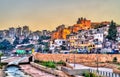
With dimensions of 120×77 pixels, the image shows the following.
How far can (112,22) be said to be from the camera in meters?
104

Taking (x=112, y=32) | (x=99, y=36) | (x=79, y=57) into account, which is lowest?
(x=79, y=57)

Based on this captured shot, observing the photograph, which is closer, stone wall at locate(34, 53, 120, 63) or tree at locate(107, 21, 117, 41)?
stone wall at locate(34, 53, 120, 63)

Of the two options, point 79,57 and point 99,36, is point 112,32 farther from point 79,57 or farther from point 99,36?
point 79,57

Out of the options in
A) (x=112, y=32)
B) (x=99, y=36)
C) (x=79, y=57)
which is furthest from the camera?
(x=99, y=36)

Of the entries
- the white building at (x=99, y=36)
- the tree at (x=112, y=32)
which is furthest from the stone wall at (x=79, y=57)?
the white building at (x=99, y=36)

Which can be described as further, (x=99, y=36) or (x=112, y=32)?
(x=99, y=36)

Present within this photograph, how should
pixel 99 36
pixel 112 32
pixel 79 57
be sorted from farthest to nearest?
1. pixel 99 36
2. pixel 112 32
3. pixel 79 57

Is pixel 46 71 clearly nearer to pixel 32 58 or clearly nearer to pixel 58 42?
pixel 32 58

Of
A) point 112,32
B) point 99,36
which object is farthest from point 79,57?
point 99,36

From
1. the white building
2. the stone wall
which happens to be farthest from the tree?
the stone wall

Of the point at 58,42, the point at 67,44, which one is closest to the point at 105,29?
the point at 67,44

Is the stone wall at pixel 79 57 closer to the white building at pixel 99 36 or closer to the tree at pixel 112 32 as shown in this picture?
the tree at pixel 112 32

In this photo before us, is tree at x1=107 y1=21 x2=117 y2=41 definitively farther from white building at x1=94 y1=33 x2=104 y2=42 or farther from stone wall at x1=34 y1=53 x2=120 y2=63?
stone wall at x1=34 y1=53 x2=120 y2=63

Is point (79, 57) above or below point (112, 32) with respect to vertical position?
below
